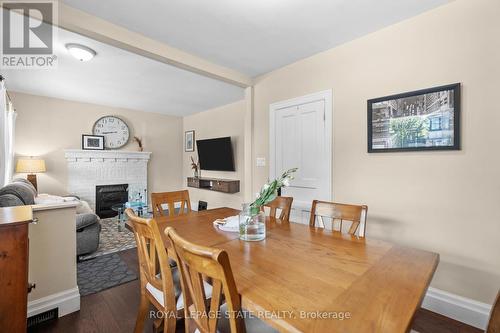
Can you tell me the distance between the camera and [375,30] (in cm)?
220

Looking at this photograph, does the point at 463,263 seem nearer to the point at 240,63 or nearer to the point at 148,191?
the point at 240,63

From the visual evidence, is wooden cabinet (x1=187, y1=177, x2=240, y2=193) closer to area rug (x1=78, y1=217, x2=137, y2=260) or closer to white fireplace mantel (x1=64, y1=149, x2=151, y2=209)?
white fireplace mantel (x1=64, y1=149, x2=151, y2=209)

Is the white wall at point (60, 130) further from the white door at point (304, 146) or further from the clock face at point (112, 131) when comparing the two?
the white door at point (304, 146)

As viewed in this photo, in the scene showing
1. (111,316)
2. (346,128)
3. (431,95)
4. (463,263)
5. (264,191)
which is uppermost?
(431,95)

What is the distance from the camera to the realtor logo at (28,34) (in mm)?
1871

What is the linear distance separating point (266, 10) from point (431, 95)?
153 centimetres

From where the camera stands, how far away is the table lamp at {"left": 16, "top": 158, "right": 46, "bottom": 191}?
3.98 meters

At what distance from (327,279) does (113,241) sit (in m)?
3.58

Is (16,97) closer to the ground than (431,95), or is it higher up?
higher up

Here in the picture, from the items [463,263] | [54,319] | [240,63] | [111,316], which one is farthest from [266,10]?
[54,319]

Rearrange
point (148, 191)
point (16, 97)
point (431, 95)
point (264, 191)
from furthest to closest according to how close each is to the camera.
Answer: point (148, 191)
point (16, 97)
point (431, 95)
point (264, 191)

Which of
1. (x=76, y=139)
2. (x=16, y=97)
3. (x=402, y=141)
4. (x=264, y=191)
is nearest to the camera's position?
(x=264, y=191)

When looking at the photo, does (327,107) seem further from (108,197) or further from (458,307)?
(108,197)

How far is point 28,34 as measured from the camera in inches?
90.8
